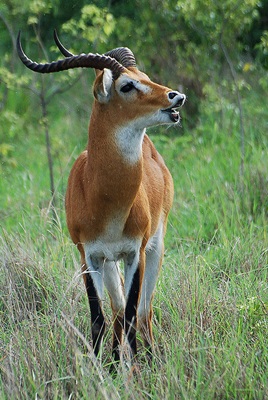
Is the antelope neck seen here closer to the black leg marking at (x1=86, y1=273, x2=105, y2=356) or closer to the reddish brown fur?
the reddish brown fur

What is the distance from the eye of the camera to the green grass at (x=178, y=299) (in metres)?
3.94

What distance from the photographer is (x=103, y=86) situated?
4.48 m

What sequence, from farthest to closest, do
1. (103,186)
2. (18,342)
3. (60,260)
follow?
(60,260)
(103,186)
(18,342)

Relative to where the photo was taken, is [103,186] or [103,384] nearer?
[103,384]

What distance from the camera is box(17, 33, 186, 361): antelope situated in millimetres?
4465

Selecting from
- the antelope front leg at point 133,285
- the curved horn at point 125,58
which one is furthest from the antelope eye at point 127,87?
the antelope front leg at point 133,285

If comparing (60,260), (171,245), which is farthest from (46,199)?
(60,260)

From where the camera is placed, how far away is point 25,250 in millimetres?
5922

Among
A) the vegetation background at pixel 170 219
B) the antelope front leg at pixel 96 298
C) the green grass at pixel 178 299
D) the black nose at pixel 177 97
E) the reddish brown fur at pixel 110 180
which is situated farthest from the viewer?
the antelope front leg at pixel 96 298

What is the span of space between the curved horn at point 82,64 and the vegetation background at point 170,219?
43.8 inches

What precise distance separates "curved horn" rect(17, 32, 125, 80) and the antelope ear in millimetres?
37

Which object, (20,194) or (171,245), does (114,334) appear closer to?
(171,245)

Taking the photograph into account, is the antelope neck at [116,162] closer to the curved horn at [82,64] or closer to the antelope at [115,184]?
the antelope at [115,184]

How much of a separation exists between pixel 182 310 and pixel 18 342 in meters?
0.98
